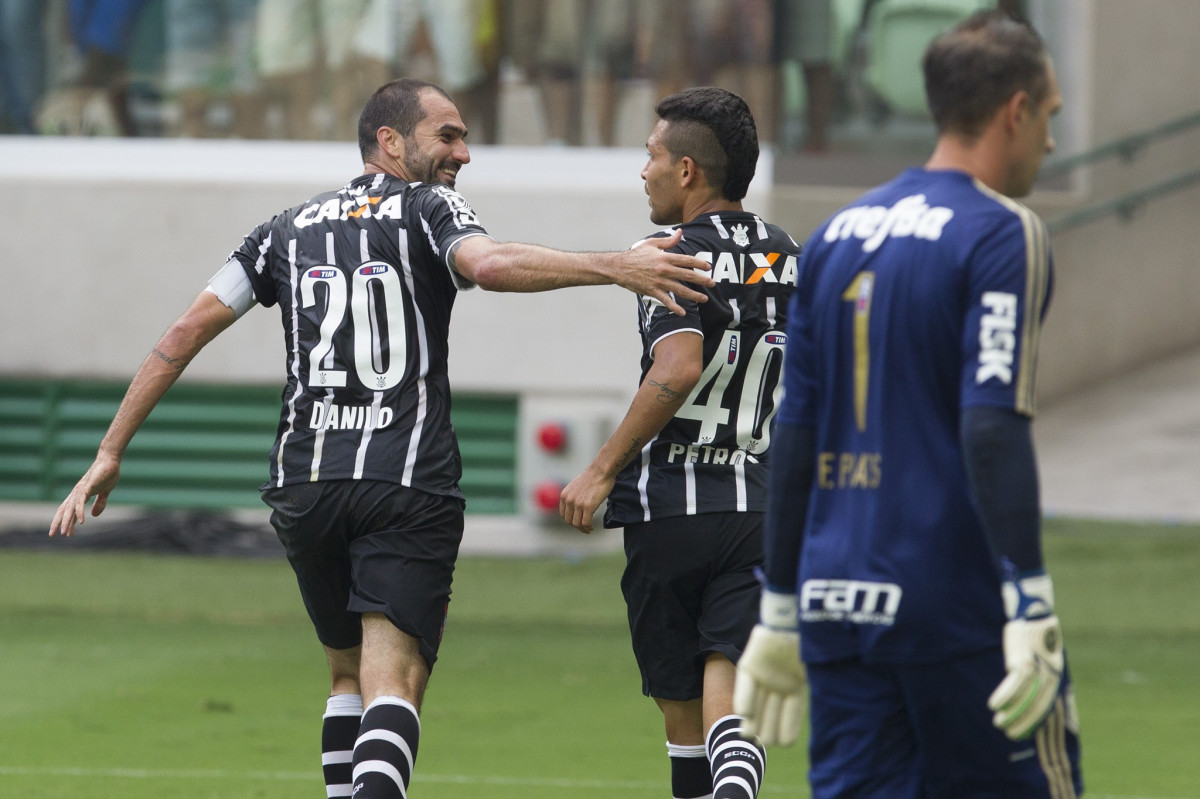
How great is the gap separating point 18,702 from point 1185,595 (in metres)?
6.63

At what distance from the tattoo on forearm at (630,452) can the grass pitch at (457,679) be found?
6.91 feet

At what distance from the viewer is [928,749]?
3.19 m

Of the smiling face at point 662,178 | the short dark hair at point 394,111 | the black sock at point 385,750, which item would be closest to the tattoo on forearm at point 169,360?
the short dark hair at point 394,111

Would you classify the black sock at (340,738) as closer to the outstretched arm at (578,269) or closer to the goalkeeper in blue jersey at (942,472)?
the outstretched arm at (578,269)

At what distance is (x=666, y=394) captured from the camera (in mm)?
4500

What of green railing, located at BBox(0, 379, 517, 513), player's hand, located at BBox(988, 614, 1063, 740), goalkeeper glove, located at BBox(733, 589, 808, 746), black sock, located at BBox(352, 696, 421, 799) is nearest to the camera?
player's hand, located at BBox(988, 614, 1063, 740)

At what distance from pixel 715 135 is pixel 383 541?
143cm

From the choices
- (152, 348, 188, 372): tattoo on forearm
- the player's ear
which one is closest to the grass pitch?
(152, 348, 188, 372): tattoo on forearm

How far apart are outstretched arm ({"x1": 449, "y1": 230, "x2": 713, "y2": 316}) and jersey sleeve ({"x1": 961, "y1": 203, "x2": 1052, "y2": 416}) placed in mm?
1301

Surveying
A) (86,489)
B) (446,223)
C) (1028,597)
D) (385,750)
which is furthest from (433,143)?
(1028,597)

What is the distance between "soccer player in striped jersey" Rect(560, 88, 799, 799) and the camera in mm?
4672

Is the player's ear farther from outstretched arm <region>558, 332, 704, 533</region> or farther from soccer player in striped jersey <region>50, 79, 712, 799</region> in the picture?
outstretched arm <region>558, 332, 704, 533</region>

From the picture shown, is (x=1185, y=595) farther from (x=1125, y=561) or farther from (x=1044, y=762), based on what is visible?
(x=1044, y=762)

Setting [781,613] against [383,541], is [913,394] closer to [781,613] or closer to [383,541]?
[781,613]
